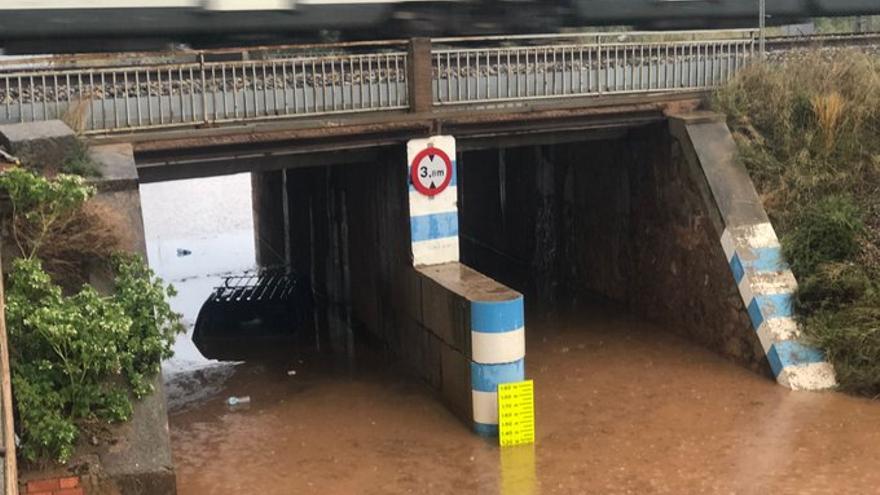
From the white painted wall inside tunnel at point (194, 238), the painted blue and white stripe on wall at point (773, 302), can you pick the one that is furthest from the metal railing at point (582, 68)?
the white painted wall inside tunnel at point (194, 238)

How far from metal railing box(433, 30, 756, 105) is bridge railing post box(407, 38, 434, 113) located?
0.71 feet

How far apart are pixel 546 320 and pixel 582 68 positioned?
3755 millimetres

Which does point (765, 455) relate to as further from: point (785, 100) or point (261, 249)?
point (261, 249)

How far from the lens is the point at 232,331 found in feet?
47.4

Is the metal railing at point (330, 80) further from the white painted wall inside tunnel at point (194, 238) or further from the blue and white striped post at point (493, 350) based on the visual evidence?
the white painted wall inside tunnel at point (194, 238)

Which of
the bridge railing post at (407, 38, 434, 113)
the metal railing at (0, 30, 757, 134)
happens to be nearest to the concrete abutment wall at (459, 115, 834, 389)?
the metal railing at (0, 30, 757, 134)

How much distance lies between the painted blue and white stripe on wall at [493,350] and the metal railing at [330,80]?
9.50 ft

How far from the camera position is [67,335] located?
→ 6996mm

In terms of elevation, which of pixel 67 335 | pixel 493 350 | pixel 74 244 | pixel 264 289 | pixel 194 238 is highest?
pixel 74 244

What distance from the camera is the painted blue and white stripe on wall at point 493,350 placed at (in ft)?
30.7

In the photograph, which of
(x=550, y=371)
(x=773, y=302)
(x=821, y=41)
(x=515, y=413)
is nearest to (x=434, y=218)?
(x=550, y=371)

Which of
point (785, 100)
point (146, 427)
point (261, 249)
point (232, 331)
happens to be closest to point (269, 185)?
point (261, 249)

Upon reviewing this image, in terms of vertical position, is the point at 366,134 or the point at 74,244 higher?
the point at 366,134

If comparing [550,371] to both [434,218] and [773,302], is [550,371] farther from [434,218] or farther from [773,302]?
[773,302]
